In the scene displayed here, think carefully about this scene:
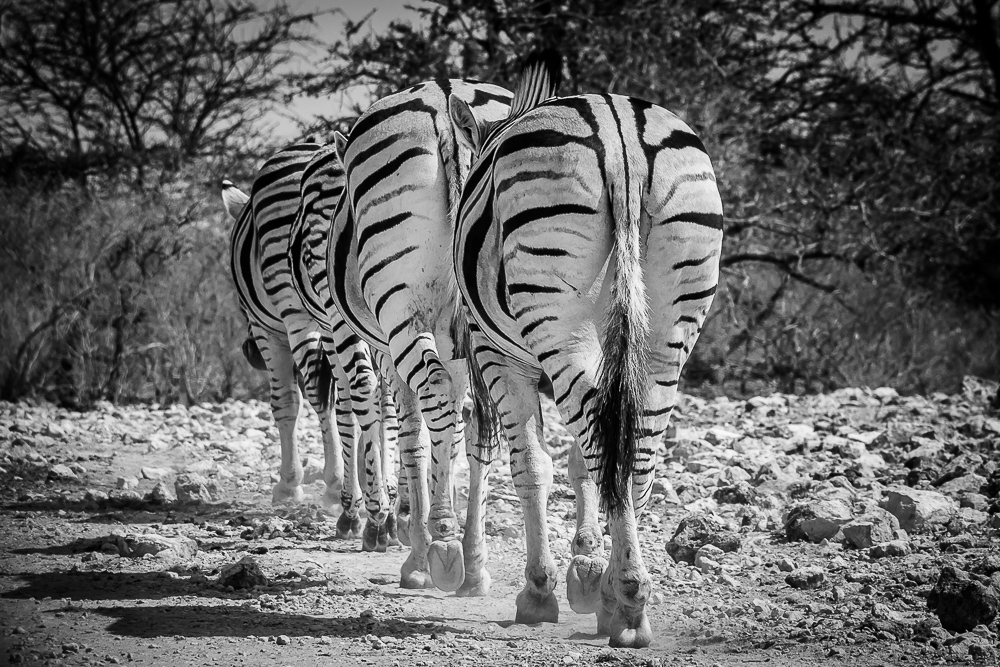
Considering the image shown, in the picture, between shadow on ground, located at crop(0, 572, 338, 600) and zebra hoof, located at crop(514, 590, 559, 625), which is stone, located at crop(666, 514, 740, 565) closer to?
zebra hoof, located at crop(514, 590, 559, 625)

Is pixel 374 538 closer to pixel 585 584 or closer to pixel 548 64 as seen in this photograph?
pixel 585 584

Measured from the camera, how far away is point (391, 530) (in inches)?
225

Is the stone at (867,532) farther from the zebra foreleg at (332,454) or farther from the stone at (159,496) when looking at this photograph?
the stone at (159,496)

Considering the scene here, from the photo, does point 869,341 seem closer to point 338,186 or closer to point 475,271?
point 338,186

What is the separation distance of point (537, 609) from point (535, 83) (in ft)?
7.69

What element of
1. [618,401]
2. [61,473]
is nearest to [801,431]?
[618,401]

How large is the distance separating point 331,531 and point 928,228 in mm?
8615

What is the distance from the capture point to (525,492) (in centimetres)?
411

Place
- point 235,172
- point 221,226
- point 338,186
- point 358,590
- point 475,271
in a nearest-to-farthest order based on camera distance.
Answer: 1. point 475,271
2. point 358,590
3. point 338,186
4. point 221,226
5. point 235,172

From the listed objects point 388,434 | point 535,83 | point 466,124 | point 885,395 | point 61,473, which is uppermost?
point 535,83

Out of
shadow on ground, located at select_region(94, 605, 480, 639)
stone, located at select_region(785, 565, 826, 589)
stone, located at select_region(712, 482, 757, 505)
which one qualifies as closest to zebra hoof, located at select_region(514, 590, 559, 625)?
shadow on ground, located at select_region(94, 605, 480, 639)

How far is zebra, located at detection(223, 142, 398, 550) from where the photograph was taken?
563 cm

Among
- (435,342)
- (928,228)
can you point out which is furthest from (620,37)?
(435,342)

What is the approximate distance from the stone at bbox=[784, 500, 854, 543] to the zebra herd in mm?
1208
